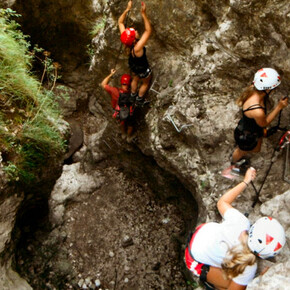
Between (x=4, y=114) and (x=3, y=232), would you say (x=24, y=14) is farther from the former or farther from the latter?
(x=3, y=232)

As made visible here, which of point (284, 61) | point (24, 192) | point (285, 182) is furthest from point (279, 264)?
point (24, 192)

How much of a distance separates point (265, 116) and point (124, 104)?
7.80 ft

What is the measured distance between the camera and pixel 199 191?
430cm

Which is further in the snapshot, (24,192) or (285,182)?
(24,192)

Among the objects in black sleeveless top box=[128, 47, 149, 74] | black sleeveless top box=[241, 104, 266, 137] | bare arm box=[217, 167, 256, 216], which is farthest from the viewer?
black sleeveless top box=[128, 47, 149, 74]

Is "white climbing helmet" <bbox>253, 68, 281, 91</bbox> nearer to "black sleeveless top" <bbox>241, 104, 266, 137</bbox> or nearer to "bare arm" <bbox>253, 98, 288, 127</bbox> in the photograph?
"bare arm" <bbox>253, 98, 288, 127</bbox>

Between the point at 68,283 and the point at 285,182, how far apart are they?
4.10m

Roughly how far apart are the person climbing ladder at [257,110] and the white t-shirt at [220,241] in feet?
3.21

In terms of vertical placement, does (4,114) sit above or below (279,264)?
below

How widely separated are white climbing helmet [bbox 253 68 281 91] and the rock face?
0.27m

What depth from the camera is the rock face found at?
333 cm

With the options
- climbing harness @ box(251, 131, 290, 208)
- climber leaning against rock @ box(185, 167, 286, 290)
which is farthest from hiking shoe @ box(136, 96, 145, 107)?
climber leaning against rock @ box(185, 167, 286, 290)

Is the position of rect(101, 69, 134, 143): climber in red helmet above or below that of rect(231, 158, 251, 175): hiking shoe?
below

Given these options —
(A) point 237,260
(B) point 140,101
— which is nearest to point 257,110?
(A) point 237,260
